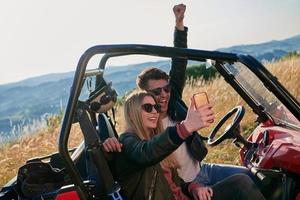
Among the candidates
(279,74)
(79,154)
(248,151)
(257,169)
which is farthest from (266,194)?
(279,74)

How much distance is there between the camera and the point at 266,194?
128 inches

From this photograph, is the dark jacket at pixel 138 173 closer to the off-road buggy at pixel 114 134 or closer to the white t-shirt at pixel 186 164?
the off-road buggy at pixel 114 134

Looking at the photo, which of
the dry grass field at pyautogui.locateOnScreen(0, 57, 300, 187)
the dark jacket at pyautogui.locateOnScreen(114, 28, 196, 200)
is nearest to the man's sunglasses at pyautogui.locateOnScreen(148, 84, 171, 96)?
the dark jacket at pyautogui.locateOnScreen(114, 28, 196, 200)

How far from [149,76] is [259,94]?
802 mm

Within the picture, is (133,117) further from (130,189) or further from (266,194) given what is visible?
(266,194)

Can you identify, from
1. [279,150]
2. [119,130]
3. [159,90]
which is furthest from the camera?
[119,130]

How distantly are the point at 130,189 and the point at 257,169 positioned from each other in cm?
96

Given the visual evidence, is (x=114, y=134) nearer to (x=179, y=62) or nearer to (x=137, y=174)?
(x=137, y=174)

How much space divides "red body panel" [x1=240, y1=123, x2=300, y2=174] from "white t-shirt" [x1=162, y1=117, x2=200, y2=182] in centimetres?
41

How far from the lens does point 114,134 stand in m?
2.89

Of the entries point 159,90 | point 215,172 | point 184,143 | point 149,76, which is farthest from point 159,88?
point 215,172

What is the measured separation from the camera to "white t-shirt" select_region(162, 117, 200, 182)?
3514mm

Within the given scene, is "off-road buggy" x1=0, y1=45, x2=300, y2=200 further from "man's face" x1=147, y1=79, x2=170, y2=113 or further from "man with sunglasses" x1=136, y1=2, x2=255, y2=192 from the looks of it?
"man's face" x1=147, y1=79, x2=170, y2=113

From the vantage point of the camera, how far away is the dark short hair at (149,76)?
3.55 m
